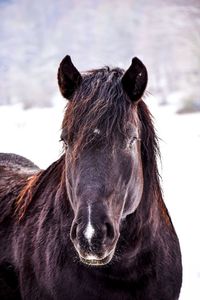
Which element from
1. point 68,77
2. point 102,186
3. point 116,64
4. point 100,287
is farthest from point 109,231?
point 116,64

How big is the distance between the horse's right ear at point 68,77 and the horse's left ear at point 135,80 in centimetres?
26

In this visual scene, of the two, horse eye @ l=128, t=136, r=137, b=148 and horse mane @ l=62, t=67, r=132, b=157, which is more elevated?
horse mane @ l=62, t=67, r=132, b=157

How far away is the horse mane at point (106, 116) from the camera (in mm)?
2213

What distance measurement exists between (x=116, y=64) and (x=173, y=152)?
1486cm

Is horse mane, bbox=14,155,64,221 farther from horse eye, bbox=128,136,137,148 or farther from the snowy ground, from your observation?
horse eye, bbox=128,136,137,148

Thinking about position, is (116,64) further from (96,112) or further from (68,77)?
(96,112)

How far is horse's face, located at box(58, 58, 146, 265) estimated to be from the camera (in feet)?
6.42

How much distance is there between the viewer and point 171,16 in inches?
1153

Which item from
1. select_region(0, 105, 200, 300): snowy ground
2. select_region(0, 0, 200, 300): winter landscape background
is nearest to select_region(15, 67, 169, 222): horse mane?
select_region(0, 105, 200, 300): snowy ground

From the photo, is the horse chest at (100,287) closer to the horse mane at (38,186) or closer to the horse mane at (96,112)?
the horse mane at (38,186)

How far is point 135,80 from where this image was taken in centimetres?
234

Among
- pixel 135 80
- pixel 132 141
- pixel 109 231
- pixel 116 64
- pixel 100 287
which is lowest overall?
pixel 100 287

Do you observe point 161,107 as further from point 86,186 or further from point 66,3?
point 66,3

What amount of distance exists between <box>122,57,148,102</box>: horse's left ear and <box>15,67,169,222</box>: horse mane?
0.12 feet
